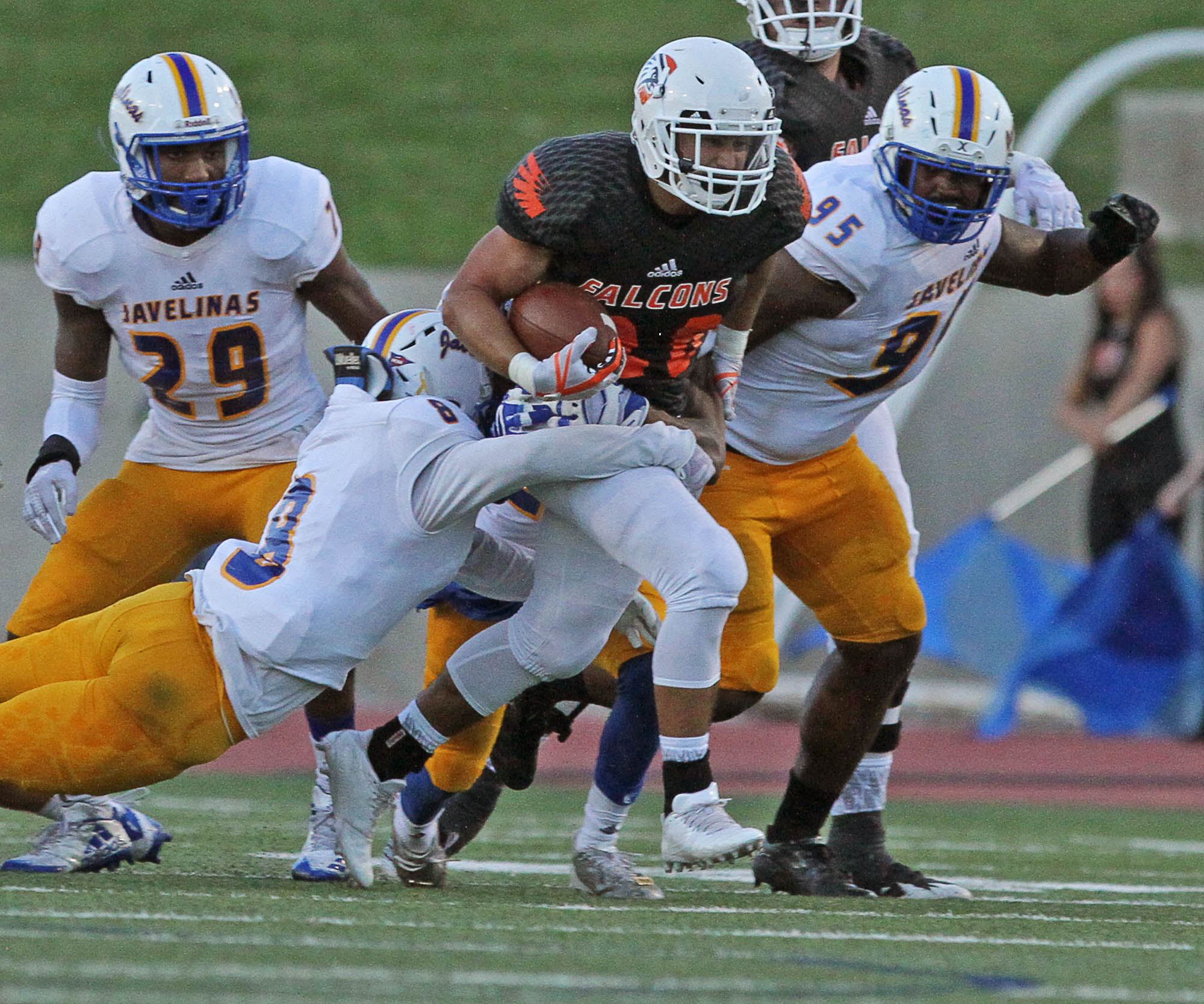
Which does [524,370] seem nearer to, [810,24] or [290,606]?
[290,606]

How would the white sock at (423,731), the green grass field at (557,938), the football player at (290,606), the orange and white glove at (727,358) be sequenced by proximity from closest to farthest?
the green grass field at (557,938) < the football player at (290,606) < the white sock at (423,731) < the orange and white glove at (727,358)

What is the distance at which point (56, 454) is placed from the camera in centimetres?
456

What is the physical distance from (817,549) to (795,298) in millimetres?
560

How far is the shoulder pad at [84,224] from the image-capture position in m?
4.50

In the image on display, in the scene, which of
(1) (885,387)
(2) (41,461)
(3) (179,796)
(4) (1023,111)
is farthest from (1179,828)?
(4) (1023,111)

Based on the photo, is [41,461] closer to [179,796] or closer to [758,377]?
[758,377]

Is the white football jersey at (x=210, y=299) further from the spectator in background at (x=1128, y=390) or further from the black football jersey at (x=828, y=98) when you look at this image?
the spectator in background at (x=1128, y=390)

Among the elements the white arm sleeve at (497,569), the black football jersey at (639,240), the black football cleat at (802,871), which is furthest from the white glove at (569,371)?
the black football cleat at (802,871)

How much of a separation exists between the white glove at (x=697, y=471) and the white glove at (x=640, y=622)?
29 cm

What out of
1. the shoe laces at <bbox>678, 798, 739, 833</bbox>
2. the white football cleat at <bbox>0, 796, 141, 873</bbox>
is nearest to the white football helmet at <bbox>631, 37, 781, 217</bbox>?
the shoe laces at <bbox>678, 798, 739, 833</bbox>

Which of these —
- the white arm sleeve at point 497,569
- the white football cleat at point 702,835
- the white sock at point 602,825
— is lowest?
the white sock at point 602,825

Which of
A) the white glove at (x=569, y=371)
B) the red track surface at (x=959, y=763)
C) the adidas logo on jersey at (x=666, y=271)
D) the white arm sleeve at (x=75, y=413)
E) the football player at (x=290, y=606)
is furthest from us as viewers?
the red track surface at (x=959, y=763)

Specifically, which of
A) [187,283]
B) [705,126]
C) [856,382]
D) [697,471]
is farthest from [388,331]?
[856,382]

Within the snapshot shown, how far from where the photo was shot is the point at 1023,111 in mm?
13922
